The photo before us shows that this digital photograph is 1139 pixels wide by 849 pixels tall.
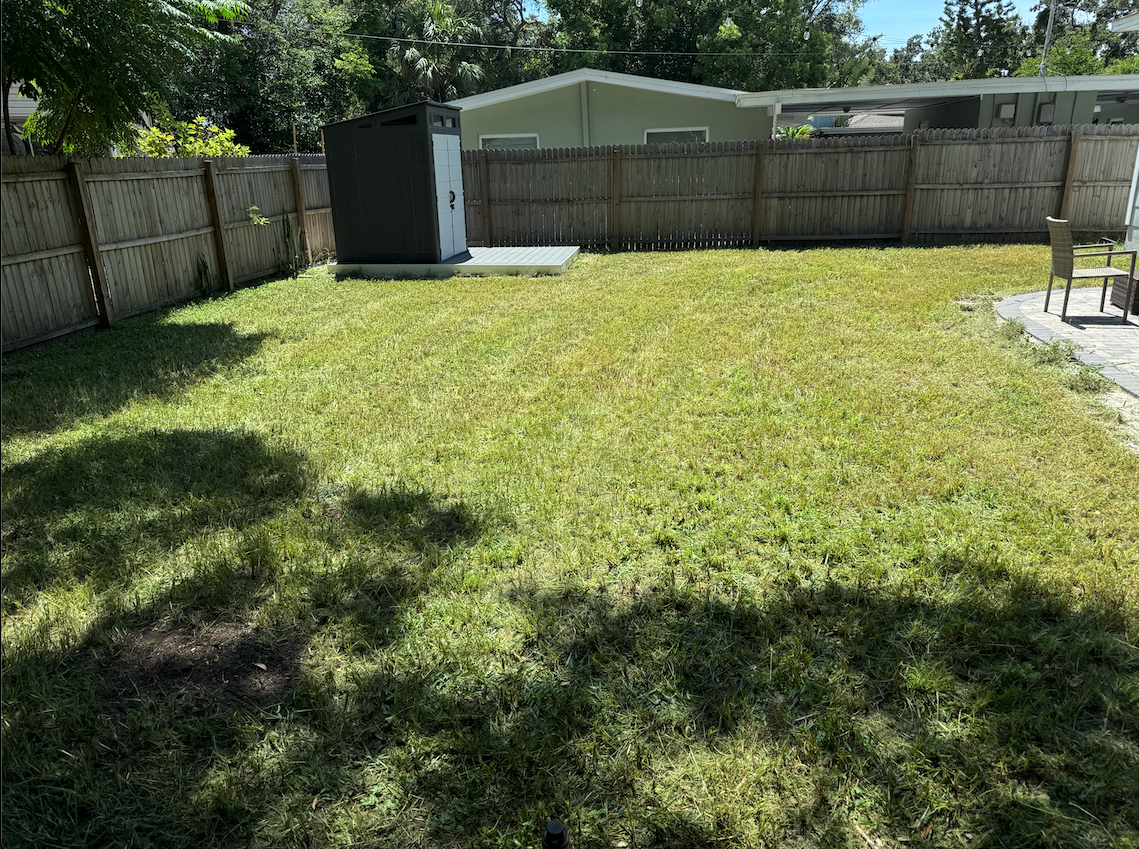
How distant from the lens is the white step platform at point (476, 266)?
38.2ft

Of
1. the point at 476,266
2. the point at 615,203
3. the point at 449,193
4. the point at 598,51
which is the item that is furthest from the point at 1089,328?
the point at 598,51

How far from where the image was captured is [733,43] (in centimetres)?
3073

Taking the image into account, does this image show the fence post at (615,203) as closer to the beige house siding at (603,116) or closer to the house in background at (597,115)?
the house in background at (597,115)

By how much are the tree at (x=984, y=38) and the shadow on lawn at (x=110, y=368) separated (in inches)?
1793

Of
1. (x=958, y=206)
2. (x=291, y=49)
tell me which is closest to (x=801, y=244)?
(x=958, y=206)

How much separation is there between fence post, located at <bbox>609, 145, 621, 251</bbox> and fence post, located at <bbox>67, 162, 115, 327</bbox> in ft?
27.7

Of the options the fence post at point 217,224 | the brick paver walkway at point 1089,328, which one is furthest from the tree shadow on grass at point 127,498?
the fence post at point 217,224

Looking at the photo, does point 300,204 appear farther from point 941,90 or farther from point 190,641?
point 941,90

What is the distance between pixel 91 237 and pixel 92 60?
1.73 metres

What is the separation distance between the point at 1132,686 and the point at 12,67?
916 centimetres

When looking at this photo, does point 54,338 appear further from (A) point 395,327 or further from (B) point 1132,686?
(B) point 1132,686

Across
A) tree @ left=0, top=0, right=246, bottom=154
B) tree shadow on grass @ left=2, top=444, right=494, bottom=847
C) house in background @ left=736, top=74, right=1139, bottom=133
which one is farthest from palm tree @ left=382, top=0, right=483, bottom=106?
Result: tree shadow on grass @ left=2, top=444, right=494, bottom=847

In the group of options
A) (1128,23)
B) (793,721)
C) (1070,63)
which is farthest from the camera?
(1070,63)

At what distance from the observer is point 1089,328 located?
7047 mm
